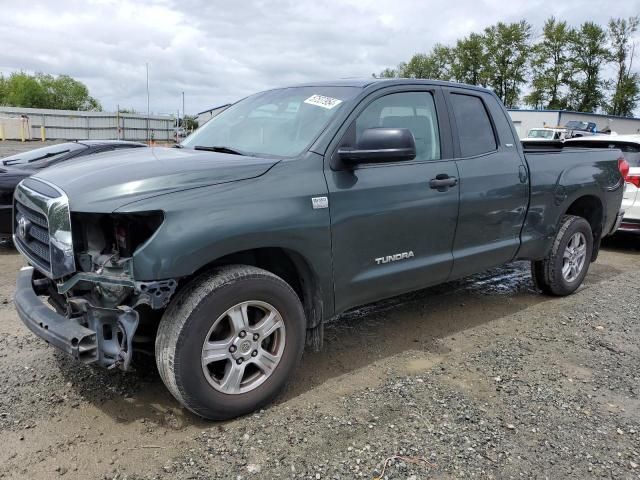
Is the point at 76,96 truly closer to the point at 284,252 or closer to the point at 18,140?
the point at 18,140

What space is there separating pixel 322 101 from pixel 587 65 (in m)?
64.0

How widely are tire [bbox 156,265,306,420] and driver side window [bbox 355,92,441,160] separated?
4.48 feet

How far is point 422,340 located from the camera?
4.31 meters

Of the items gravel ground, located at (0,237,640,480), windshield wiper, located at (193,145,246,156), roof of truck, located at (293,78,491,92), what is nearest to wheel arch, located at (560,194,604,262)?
gravel ground, located at (0,237,640,480)

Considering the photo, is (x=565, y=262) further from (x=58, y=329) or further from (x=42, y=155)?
(x=42, y=155)

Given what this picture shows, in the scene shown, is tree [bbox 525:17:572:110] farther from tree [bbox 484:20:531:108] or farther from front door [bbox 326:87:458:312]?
front door [bbox 326:87:458:312]

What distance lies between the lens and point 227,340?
293 cm

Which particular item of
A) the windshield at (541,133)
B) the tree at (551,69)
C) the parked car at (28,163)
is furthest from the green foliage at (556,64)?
the parked car at (28,163)

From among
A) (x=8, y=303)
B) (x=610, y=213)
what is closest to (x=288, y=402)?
(x=8, y=303)

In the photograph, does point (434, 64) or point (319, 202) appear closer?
point (319, 202)

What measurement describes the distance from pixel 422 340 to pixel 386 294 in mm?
733

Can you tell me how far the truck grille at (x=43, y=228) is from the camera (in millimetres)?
2777

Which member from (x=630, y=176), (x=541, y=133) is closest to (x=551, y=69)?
(x=541, y=133)

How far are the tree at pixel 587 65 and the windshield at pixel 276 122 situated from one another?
204 feet
